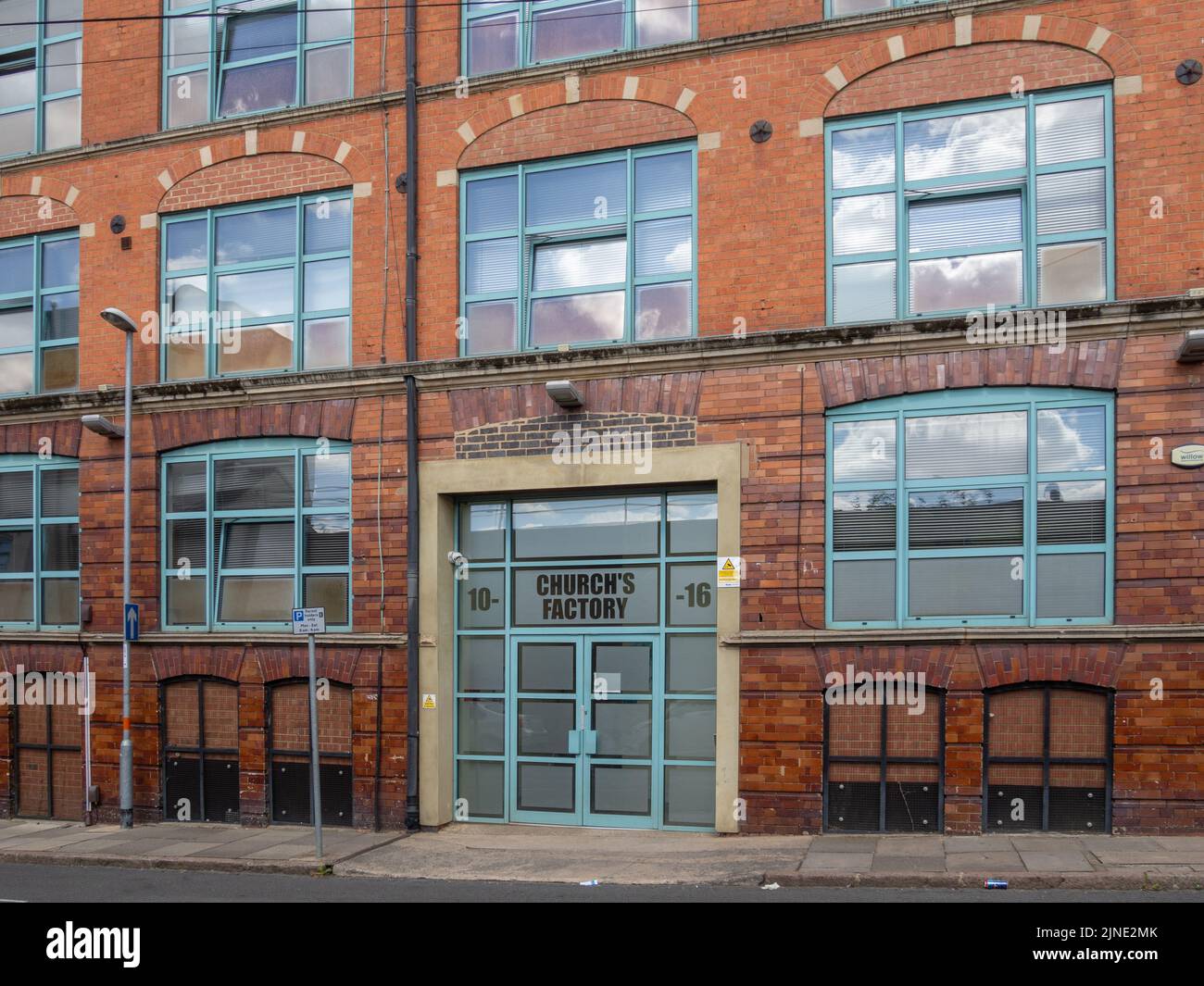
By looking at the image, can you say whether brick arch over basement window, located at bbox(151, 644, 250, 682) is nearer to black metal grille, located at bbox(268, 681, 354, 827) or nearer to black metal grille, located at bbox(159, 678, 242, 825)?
black metal grille, located at bbox(159, 678, 242, 825)

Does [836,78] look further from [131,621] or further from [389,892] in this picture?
[131,621]

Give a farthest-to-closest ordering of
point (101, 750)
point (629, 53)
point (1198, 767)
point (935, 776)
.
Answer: point (101, 750) → point (629, 53) → point (935, 776) → point (1198, 767)

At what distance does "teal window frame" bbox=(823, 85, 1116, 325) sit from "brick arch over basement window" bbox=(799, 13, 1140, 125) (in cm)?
25

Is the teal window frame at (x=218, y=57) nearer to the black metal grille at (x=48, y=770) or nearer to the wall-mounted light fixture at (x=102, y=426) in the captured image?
the wall-mounted light fixture at (x=102, y=426)

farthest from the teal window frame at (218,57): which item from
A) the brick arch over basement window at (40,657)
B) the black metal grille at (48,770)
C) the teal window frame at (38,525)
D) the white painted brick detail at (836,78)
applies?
the black metal grille at (48,770)

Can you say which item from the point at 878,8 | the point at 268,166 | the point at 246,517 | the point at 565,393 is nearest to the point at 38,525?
the point at 246,517

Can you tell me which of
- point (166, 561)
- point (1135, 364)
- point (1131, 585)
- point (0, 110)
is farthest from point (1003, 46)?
point (0, 110)

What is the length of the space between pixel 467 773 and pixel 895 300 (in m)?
7.49

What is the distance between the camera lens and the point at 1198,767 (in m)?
11.9

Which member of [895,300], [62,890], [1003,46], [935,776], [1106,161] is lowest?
[62,890]

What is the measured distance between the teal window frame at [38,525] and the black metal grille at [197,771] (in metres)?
2.09

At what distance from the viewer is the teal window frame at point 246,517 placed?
15.4 meters

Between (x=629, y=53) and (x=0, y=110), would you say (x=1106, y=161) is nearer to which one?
(x=629, y=53)

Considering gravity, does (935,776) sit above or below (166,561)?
below
